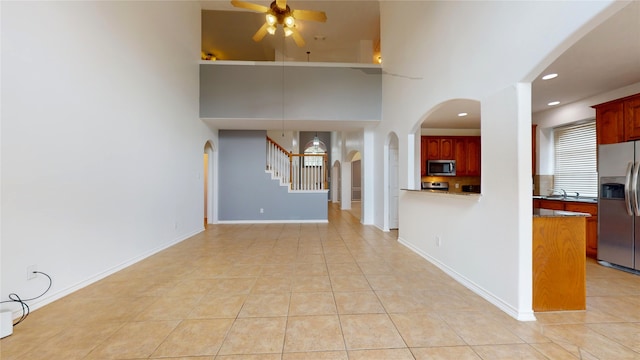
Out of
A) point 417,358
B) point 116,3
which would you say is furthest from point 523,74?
point 116,3

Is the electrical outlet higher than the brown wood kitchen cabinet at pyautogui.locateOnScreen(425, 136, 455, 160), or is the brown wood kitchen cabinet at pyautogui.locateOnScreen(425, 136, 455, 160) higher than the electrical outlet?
the brown wood kitchen cabinet at pyautogui.locateOnScreen(425, 136, 455, 160)

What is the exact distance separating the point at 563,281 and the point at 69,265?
456 cm

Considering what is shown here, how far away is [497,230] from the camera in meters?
2.33

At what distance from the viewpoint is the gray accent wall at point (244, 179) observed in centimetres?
702

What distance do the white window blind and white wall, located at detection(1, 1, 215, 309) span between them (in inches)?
270

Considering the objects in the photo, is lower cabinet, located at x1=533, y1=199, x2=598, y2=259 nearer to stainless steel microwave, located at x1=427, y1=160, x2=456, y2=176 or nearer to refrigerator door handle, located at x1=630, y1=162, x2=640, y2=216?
refrigerator door handle, located at x1=630, y1=162, x2=640, y2=216

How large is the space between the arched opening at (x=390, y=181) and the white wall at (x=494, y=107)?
5.96 ft

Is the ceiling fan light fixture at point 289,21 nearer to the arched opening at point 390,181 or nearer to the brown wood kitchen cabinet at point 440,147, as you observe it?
the arched opening at point 390,181

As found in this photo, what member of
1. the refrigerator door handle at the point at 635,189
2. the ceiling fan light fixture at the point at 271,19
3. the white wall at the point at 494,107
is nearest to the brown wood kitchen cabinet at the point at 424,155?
the white wall at the point at 494,107

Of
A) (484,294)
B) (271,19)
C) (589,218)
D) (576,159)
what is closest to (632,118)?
(589,218)

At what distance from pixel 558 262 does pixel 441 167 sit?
13.5 feet

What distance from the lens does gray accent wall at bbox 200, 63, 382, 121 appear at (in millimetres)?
5746

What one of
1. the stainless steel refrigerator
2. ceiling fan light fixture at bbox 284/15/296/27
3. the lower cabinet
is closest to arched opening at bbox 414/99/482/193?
the lower cabinet

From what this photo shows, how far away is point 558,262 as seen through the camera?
2.24 metres
